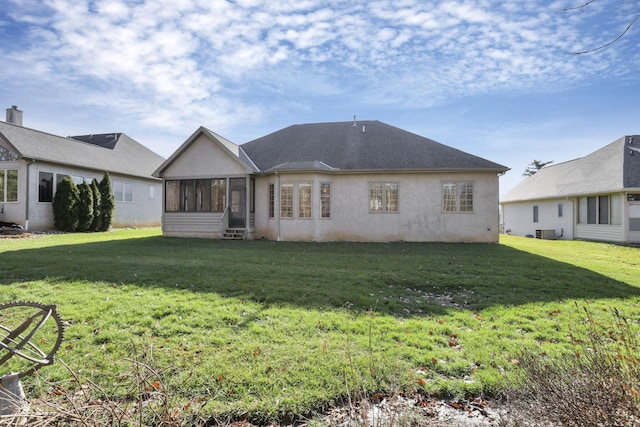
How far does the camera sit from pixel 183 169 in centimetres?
1767

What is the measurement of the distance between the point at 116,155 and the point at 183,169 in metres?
11.7

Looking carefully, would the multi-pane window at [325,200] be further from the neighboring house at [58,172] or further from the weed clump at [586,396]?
the neighboring house at [58,172]

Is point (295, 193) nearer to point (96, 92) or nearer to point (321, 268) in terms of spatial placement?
point (321, 268)

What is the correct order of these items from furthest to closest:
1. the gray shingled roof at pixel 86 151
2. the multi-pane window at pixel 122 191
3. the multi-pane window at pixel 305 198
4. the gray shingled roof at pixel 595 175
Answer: the multi-pane window at pixel 122 191 < the gray shingled roof at pixel 86 151 < the gray shingled roof at pixel 595 175 < the multi-pane window at pixel 305 198

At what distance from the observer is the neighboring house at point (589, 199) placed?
17141 mm

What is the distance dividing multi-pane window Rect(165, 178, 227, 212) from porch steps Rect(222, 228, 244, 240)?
4.06 feet

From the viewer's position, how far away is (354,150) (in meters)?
18.0

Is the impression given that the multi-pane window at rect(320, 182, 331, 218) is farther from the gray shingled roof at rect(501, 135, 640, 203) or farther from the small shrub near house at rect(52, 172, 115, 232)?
the gray shingled roof at rect(501, 135, 640, 203)

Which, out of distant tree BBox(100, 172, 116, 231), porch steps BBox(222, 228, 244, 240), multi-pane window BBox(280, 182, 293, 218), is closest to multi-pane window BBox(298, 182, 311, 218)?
multi-pane window BBox(280, 182, 293, 218)

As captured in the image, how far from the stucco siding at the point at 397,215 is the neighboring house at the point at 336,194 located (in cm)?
5

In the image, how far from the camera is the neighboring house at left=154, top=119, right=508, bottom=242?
1606 cm

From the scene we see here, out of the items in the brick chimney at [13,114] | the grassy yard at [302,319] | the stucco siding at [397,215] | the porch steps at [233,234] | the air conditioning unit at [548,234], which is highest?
the brick chimney at [13,114]

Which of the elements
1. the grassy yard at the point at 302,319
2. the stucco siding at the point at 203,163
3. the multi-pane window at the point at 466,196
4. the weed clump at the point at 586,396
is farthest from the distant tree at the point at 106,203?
the weed clump at the point at 586,396

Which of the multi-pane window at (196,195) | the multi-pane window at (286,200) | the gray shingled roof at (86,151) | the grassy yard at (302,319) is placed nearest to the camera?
the grassy yard at (302,319)
